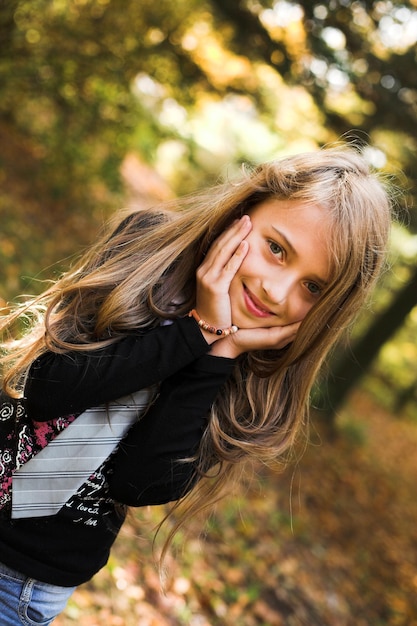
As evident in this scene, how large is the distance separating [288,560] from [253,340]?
4499 mm

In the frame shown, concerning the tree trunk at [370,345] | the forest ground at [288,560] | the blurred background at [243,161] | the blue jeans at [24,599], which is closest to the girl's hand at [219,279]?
the forest ground at [288,560]

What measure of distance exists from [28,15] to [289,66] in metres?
3.91

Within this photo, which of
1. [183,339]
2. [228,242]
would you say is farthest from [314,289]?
[183,339]

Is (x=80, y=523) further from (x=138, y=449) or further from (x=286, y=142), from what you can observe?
(x=286, y=142)

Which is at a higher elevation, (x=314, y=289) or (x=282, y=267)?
(x=282, y=267)

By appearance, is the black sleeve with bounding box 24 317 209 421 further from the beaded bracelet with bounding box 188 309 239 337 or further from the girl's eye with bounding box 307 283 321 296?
the girl's eye with bounding box 307 283 321 296

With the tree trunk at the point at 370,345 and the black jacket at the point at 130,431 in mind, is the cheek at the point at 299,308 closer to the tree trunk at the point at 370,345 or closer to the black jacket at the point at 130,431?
the black jacket at the point at 130,431

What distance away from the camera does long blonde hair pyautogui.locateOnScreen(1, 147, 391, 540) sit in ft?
6.49

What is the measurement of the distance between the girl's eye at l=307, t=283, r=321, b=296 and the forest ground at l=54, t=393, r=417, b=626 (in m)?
0.71

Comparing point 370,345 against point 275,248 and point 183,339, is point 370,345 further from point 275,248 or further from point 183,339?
point 183,339

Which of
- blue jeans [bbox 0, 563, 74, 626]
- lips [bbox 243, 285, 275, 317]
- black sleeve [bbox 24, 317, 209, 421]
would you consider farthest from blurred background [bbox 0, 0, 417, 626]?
lips [bbox 243, 285, 275, 317]

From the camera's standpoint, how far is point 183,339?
6.21ft

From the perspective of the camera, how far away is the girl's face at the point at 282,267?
194cm

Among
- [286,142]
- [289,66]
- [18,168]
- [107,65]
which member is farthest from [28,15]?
[286,142]
